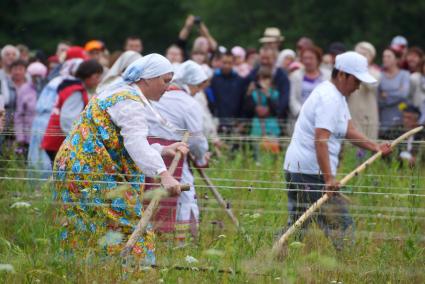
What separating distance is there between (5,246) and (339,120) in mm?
2781

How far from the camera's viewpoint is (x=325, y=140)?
29.8 ft

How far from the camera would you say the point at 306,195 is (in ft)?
30.1

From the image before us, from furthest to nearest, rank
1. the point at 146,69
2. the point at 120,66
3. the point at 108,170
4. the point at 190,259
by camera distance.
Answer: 1. the point at 120,66
2. the point at 146,69
3. the point at 108,170
4. the point at 190,259

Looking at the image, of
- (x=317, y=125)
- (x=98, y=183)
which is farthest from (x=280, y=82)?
(x=98, y=183)

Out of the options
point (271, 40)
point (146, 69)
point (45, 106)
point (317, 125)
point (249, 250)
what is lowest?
point (249, 250)

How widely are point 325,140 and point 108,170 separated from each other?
202 cm

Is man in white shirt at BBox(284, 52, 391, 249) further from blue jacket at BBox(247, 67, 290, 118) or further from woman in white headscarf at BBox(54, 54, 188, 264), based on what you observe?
blue jacket at BBox(247, 67, 290, 118)

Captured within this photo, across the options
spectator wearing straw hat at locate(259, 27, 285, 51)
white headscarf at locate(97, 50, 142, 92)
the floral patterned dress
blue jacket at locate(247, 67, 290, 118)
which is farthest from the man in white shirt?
spectator wearing straw hat at locate(259, 27, 285, 51)

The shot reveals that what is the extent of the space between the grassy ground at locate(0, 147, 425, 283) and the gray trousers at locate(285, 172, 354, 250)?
8cm

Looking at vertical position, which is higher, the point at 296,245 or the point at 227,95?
the point at 227,95

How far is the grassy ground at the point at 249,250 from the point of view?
7098mm

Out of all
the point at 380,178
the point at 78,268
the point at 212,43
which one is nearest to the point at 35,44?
the point at 212,43

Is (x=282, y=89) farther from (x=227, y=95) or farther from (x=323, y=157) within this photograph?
(x=323, y=157)

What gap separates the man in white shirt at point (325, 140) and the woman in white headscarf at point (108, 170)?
5.43 ft
